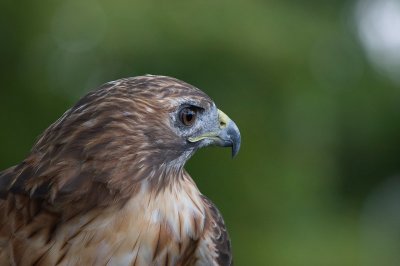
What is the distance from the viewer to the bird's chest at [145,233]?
2.98 meters

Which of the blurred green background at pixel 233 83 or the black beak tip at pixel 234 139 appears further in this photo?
the blurred green background at pixel 233 83

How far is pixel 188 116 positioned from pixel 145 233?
15.7 inches

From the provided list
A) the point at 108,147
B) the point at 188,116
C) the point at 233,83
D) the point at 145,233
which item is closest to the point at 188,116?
the point at 188,116

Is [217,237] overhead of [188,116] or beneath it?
beneath

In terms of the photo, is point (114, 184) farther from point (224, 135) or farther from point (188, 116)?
point (224, 135)

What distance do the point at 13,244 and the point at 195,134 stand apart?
67cm

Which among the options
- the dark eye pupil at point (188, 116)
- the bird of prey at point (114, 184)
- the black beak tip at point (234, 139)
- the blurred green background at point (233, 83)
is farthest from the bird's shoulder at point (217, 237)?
the blurred green background at point (233, 83)

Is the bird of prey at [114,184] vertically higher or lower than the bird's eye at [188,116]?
lower

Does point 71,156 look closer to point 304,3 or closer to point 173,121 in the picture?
point 173,121

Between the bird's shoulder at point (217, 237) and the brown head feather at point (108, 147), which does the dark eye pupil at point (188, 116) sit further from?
the bird's shoulder at point (217, 237)

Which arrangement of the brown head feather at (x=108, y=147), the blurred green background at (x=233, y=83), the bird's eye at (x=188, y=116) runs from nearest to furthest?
1. the brown head feather at (x=108, y=147)
2. the bird's eye at (x=188, y=116)
3. the blurred green background at (x=233, y=83)

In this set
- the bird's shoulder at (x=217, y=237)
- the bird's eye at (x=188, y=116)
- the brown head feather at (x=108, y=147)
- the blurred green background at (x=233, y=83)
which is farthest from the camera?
the blurred green background at (x=233, y=83)

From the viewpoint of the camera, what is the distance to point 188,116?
121 inches

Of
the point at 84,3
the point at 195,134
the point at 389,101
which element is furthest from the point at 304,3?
the point at 195,134
